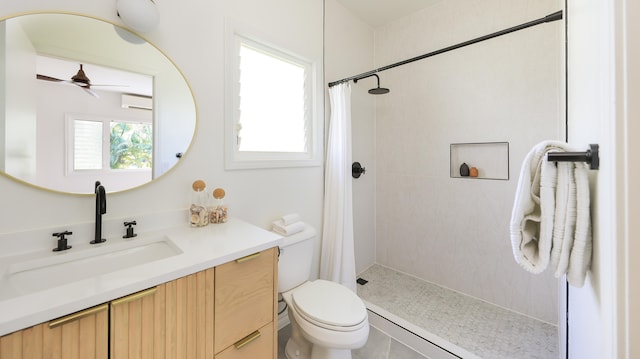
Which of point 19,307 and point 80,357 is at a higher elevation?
point 19,307

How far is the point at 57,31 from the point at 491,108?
108 inches

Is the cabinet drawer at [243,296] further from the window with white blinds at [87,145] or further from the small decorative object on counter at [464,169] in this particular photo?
the small decorative object on counter at [464,169]

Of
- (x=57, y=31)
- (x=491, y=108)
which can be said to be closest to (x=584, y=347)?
(x=491, y=108)

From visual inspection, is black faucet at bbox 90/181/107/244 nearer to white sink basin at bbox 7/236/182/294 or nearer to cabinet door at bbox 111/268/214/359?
white sink basin at bbox 7/236/182/294

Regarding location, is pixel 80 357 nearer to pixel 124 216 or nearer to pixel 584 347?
pixel 124 216

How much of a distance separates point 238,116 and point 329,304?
132 centimetres

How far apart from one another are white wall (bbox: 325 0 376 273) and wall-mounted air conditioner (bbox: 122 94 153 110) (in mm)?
1366

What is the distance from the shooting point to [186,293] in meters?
0.83

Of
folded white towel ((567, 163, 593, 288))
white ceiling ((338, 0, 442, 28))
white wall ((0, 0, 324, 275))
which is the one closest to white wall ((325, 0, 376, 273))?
white ceiling ((338, 0, 442, 28))

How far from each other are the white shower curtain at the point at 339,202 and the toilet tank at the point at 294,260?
0.41 meters

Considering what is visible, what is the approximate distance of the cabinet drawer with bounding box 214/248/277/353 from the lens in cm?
92

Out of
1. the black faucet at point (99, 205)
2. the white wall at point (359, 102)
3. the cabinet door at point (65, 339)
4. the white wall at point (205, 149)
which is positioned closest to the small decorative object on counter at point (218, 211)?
the white wall at point (205, 149)

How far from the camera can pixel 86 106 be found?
108cm

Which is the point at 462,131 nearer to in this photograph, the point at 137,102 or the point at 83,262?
the point at 137,102
